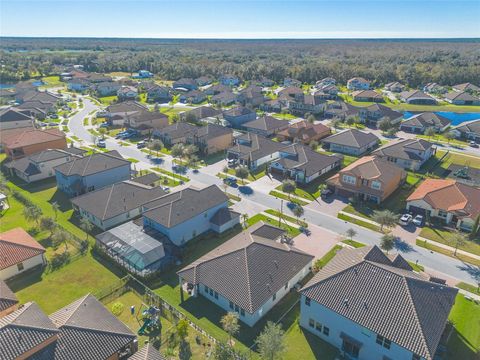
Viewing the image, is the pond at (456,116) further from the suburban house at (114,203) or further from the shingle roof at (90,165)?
the suburban house at (114,203)

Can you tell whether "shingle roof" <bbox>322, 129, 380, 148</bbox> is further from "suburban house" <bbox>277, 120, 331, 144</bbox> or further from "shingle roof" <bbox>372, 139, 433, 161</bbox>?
"shingle roof" <bbox>372, 139, 433, 161</bbox>

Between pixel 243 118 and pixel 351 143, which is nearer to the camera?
pixel 351 143

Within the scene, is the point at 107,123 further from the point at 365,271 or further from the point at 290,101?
the point at 365,271

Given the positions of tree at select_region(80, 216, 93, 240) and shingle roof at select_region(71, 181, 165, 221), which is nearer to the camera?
tree at select_region(80, 216, 93, 240)

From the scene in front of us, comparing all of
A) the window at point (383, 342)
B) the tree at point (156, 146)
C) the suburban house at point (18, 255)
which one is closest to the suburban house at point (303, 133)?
the tree at point (156, 146)

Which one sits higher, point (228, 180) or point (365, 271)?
point (365, 271)

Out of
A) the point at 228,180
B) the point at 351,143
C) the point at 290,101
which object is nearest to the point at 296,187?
the point at 228,180

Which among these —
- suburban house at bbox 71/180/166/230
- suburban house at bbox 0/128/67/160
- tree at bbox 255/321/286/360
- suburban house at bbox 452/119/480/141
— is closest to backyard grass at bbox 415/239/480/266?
tree at bbox 255/321/286/360

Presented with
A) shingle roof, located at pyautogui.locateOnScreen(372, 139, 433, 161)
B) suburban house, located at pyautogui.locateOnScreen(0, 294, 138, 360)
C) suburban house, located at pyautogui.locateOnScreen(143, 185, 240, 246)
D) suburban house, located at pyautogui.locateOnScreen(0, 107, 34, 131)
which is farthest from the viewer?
suburban house, located at pyautogui.locateOnScreen(0, 107, 34, 131)
